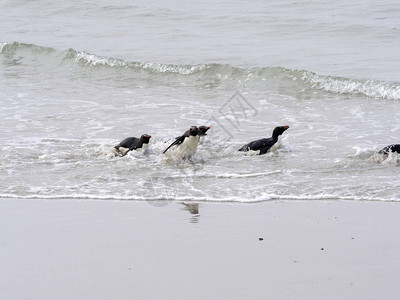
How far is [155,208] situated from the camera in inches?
290

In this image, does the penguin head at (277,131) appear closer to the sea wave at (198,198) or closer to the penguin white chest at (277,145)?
the penguin white chest at (277,145)

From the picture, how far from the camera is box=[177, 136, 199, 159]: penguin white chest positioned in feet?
32.4

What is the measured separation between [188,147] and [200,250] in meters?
4.12

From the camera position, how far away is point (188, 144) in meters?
10.1

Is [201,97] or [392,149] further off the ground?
[392,149]

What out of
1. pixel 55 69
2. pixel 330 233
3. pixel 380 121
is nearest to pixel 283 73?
pixel 380 121

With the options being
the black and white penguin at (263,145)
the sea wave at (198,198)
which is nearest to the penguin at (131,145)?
the black and white penguin at (263,145)

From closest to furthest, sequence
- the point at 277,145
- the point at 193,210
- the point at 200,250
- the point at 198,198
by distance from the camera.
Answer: the point at 200,250 < the point at 193,210 < the point at 198,198 < the point at 277,145

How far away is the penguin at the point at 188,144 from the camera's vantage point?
32.5 ft

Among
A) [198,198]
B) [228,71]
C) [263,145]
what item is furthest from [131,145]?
[228,71]

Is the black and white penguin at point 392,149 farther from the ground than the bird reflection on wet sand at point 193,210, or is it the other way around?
the bird reflection on wet sand at point 193,210

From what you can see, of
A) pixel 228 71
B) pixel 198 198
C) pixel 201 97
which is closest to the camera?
pixel 198 198

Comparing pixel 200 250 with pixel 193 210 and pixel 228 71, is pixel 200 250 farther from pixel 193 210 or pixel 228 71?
pixel 228 71

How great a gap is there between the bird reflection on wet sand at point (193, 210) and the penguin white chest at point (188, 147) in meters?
2.34
